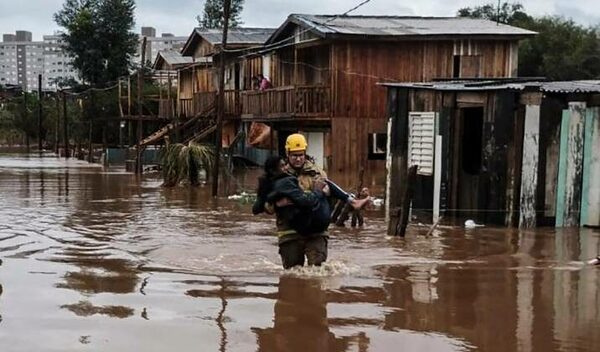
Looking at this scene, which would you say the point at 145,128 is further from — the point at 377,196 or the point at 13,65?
the point at 13,65

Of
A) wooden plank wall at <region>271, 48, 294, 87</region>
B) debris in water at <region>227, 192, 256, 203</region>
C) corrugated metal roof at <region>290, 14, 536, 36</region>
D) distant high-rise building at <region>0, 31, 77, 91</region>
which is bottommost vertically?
debris in water at <region>227, 192, 256, 203</region>

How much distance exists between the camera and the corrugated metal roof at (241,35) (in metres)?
36.3

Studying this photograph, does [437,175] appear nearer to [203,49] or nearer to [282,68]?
[282,68]

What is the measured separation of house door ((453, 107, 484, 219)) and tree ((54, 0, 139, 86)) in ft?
145

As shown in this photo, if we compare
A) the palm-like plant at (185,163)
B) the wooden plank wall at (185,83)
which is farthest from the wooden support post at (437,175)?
the wooden plank wall at (185,83)

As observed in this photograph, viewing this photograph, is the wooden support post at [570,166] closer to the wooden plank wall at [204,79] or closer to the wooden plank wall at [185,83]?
the wooden plank wall at [204,79]

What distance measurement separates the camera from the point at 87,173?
32.6 m

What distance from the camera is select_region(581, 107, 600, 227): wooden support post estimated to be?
13.7m

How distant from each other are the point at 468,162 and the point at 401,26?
41.4ft

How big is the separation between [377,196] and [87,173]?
51.4ft

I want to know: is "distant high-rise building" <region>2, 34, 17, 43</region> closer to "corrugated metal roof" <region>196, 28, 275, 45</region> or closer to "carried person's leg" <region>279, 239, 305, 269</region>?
"corrugated metal roof" <region>196, 28, 275, 45</region>

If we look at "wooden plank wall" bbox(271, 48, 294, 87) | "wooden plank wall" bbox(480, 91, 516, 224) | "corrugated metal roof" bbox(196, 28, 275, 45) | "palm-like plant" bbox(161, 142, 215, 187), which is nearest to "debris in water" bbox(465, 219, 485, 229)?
"wooden plank wall" bbox(480, 91, 516, 224)

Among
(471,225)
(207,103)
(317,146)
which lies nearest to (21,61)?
(207,103)

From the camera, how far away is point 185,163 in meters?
25.2
